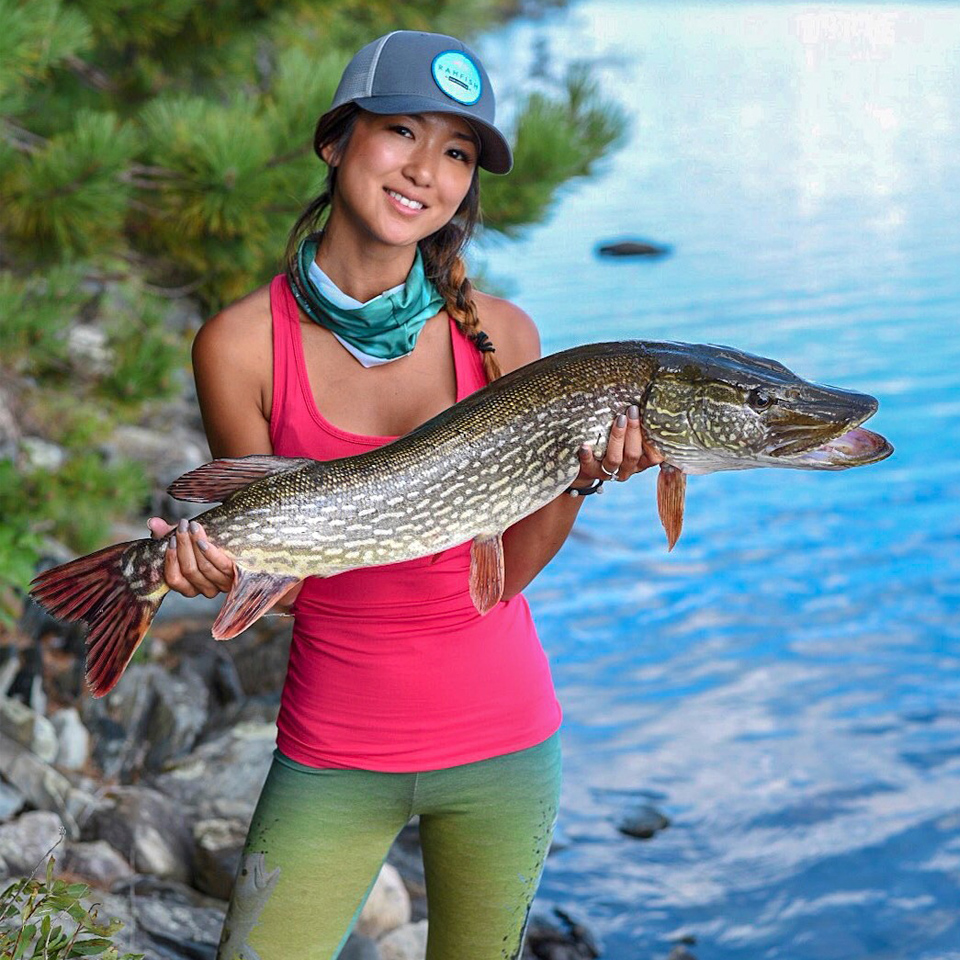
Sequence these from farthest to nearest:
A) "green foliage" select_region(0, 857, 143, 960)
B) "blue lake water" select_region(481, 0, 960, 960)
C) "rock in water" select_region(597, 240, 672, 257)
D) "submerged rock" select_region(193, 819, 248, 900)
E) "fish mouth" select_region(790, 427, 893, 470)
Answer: "rock in water" select_region(597, 240, 672, 257) < "blue lake water" select_region(481, 0, 960, 960) < "submerged rock" select_region(193, 819, 248, 900) < "fish mouth" select_region(790, 427, 893, 470) < "green foliage" select_region(0, 857, 143, 960)

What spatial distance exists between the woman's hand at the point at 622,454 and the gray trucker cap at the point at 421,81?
543 mm

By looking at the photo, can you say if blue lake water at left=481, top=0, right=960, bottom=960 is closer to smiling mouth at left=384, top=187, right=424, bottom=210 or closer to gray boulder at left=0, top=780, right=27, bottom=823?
gray boulder at left=0, top=780, right=27, bottom=823

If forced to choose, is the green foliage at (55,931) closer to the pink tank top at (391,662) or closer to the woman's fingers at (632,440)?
the pink tank top at (391,662)

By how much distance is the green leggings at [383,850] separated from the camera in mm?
2086

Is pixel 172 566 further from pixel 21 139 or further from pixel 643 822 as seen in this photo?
pixel 643 822

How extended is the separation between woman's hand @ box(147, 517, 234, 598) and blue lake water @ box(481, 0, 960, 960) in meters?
2.90

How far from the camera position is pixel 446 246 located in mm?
2375

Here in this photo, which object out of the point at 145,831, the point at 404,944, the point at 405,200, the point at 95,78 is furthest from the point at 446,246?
the point at 95,78

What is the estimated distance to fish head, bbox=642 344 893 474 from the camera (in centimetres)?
214

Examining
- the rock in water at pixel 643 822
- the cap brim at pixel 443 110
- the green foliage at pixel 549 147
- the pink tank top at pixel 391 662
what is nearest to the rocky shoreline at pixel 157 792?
the rock in water at pixel 643 822

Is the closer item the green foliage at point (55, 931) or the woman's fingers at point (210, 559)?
the green foliage at point (55, 931)

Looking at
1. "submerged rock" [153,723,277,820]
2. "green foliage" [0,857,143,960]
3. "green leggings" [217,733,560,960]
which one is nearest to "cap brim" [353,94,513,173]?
"green leggings" [217,733,560,960]

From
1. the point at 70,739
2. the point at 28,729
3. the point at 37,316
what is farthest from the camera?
the point at 37,316

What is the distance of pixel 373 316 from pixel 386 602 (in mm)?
490
